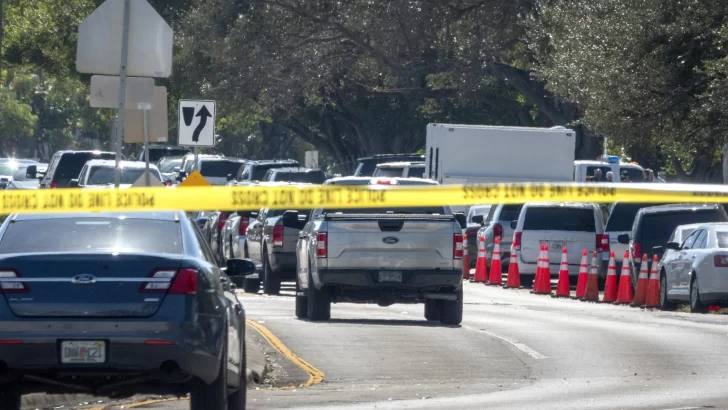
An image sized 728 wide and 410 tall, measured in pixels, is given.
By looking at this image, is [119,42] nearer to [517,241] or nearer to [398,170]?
[517,241]

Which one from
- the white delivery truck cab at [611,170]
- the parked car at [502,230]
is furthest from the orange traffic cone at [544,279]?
the white delivery truck cab at [611,170]

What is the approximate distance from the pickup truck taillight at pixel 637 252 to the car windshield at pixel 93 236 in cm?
1519

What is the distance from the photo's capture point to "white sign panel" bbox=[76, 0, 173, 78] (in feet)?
49.3

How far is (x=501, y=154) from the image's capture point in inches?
1405

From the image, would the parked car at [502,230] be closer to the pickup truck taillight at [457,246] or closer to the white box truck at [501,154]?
the white box truck at [501,154]

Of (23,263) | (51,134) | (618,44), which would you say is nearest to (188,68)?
(618,44)

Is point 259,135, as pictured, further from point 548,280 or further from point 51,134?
point 548,280

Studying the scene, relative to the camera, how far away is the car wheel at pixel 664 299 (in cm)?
2200

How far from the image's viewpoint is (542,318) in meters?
19.3

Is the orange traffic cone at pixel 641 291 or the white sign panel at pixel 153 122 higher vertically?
the white sign panel at pixel 153 122

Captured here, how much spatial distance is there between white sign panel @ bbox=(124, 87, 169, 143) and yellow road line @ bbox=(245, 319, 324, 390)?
264 centimetres

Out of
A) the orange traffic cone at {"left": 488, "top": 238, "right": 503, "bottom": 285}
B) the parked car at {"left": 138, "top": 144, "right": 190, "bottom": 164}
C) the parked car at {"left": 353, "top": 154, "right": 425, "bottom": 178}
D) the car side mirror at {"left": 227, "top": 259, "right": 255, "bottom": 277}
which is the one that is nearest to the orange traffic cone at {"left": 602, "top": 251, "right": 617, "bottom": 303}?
the orange traffic cone at {"left": 488, "top": 238, "right": 503, "bottom": 285}

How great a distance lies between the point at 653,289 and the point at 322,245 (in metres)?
7.26

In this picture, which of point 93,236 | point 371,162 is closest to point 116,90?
point 93,236
